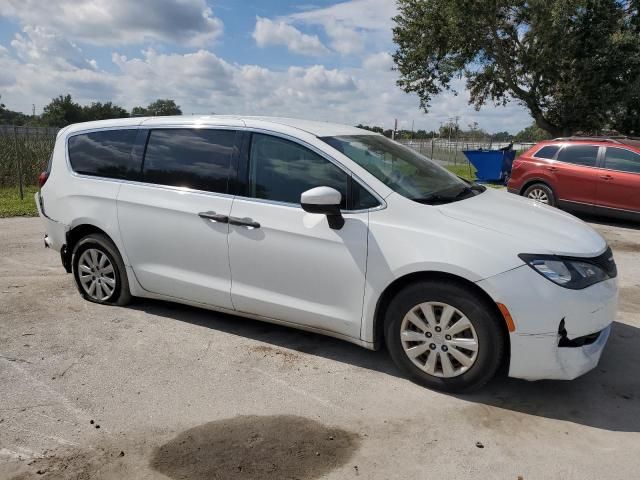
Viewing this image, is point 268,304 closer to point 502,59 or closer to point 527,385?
point 527,385

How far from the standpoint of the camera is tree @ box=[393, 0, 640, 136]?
2022 centimetres

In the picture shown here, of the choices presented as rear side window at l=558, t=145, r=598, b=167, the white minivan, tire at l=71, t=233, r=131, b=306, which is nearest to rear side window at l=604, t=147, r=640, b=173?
rear side window at l=558, t=145, r=598, b=167

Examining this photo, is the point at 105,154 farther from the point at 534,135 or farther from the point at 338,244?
the point at 534,135

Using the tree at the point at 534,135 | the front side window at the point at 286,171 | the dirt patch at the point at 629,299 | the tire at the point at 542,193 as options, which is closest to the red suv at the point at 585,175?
the tire at the point at 542,193

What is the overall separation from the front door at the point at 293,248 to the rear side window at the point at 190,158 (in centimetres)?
24

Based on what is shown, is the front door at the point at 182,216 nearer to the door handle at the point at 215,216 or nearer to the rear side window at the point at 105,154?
the door handle at the point at 215,216

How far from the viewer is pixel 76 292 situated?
18.1 feet

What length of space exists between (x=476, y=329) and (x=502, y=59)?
21855 mm

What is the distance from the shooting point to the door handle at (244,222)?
13.0 feet

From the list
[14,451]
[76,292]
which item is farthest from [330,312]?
[76,292]

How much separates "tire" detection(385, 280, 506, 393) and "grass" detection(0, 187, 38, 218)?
9.23 metres

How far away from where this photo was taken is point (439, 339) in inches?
136

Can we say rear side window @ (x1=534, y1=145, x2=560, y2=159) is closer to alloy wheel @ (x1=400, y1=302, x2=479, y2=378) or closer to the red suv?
A: the red suv

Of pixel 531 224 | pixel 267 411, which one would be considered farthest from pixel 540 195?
pixel 267 411
